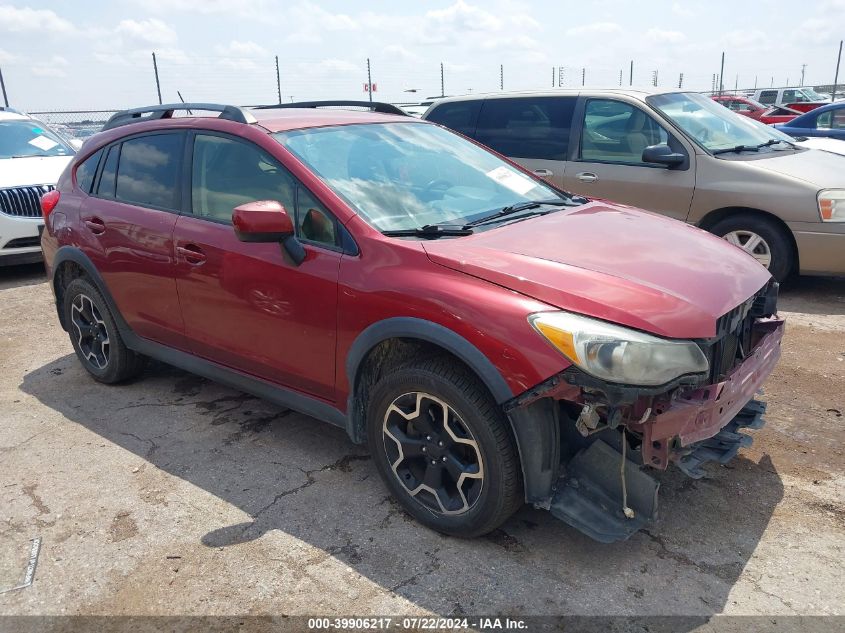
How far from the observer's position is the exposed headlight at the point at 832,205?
566 cm

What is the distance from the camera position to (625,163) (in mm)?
6488

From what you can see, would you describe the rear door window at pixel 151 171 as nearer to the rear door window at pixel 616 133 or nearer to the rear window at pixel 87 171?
the rear window at pixel 87 171

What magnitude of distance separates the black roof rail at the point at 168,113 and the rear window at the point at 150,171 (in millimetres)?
188

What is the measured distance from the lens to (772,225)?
5898 millimetres

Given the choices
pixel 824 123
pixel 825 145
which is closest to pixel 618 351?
pixel 825 145

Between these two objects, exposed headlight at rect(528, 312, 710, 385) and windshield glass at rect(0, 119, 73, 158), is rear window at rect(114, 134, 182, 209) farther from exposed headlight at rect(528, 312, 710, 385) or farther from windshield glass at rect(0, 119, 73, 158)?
windshield glass at rect(0, 119, 73, 158)

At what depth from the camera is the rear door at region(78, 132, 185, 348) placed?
3924 millimetres

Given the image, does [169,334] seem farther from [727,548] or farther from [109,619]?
[727,548]

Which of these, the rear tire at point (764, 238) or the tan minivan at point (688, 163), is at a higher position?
the tan minivan at point (688, 163)

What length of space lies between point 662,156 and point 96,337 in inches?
183

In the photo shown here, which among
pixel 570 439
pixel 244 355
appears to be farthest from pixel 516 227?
pixel 244 355

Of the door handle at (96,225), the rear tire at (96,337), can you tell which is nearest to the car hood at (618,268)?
the door handle at (96,225)

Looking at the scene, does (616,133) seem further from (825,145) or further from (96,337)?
(96,337)

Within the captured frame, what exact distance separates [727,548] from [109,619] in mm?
2357
